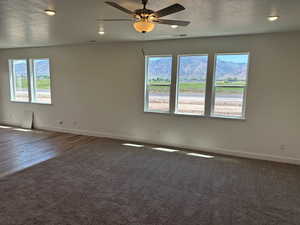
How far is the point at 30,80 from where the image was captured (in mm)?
6777

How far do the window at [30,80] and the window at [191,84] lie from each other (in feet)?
14.4

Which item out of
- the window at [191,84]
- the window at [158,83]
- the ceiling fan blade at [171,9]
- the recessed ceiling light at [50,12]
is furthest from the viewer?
the window at [158,83]

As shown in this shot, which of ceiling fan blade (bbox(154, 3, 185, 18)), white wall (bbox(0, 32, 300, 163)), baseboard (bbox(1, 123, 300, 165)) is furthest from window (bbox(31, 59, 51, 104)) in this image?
ceiling fan blade (bbox(154, 3, 185, 18))

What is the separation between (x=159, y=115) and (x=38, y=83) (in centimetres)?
449

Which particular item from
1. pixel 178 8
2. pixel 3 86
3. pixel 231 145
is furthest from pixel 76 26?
pixel 3 86

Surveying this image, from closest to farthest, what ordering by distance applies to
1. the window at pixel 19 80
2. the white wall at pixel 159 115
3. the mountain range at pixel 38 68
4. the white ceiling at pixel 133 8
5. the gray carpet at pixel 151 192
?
the gray carpet at pixel 151 192 → the white ceiling at pixel 133 8 → the white wall at pixel 159 115 → the mountain range at pixel 38 68 → the window at pixel 19 80

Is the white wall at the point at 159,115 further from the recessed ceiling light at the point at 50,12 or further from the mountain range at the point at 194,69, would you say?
the recessed ceiling light at the point at 50,12

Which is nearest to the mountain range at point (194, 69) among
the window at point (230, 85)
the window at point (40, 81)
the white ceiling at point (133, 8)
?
the window at point (230, 85)

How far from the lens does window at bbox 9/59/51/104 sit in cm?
658

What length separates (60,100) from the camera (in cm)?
639

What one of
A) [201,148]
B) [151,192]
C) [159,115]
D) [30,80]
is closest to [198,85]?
[159,115]

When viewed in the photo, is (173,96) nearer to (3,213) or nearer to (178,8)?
(178,8)

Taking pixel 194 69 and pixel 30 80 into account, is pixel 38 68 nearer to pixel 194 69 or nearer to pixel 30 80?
pixel 30 80

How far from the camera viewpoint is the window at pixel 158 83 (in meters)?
5.10
